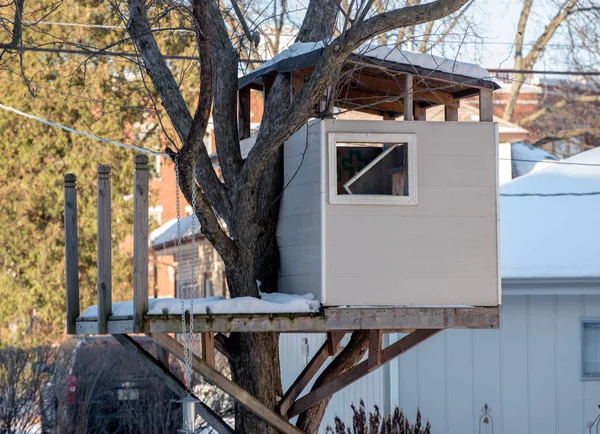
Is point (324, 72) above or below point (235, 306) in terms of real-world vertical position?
above

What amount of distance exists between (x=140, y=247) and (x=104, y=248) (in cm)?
39

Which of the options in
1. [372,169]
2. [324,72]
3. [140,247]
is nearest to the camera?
[324,72]

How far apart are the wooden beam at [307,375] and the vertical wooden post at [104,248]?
1819mm

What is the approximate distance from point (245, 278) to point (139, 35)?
214 cm

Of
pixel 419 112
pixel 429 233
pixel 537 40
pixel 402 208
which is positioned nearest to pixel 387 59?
pixel 402 208

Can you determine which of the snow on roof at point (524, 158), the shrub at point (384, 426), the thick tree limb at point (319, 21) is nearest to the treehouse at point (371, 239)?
the thick tree limb at point (319, 21)

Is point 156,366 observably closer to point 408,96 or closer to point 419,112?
point 408,96

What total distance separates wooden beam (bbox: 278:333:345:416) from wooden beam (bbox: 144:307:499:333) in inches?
44.1

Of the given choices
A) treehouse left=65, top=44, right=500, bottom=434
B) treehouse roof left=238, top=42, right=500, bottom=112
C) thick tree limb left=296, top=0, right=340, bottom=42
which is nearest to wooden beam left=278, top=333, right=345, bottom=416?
treehouse left=65, top=44, right=500, bottom=434

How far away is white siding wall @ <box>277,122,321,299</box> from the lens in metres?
7.93

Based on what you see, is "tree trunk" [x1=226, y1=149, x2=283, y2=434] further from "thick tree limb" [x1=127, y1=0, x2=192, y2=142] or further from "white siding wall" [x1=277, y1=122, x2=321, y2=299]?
"thick tree limb" [x1=127, y1=0, x2=192, y2=142]

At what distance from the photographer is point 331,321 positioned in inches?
307

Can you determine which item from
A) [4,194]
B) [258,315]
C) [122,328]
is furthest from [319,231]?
[4,194]

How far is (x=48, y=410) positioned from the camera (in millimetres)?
13766
